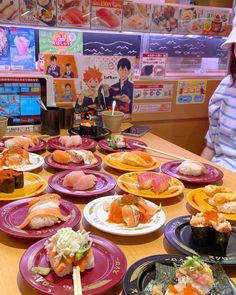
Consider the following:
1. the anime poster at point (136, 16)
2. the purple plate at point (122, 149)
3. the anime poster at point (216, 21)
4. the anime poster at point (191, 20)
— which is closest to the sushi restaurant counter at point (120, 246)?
the purple plate at point (122, 149)

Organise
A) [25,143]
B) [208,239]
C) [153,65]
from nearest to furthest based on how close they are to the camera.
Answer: [208,239] → [25,143] → [153,65]

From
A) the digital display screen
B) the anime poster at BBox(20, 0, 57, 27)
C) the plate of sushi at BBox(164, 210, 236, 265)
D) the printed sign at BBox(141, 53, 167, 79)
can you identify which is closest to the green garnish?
the plate of sushi at BBox(164, 210, 236, 265)

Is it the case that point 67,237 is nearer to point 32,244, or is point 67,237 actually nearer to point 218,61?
point 32,244

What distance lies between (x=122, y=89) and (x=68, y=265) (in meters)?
1.69

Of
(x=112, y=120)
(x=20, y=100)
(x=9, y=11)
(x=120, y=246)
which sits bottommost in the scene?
(x=120, y=246)

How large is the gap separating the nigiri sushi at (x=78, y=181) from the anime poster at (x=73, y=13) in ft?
4.00

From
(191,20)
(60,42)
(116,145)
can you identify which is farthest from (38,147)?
(191,20)

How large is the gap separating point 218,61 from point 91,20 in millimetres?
1138

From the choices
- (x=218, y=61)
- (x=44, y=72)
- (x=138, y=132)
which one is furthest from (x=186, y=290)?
(x=218, y=61)

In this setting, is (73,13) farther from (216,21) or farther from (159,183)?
(159,183)

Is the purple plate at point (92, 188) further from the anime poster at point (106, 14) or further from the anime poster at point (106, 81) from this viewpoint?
the anime poster at point (106, 14)

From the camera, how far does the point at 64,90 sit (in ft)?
7.29

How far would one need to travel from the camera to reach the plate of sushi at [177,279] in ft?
2.43

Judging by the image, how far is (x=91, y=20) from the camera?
2.21 m
